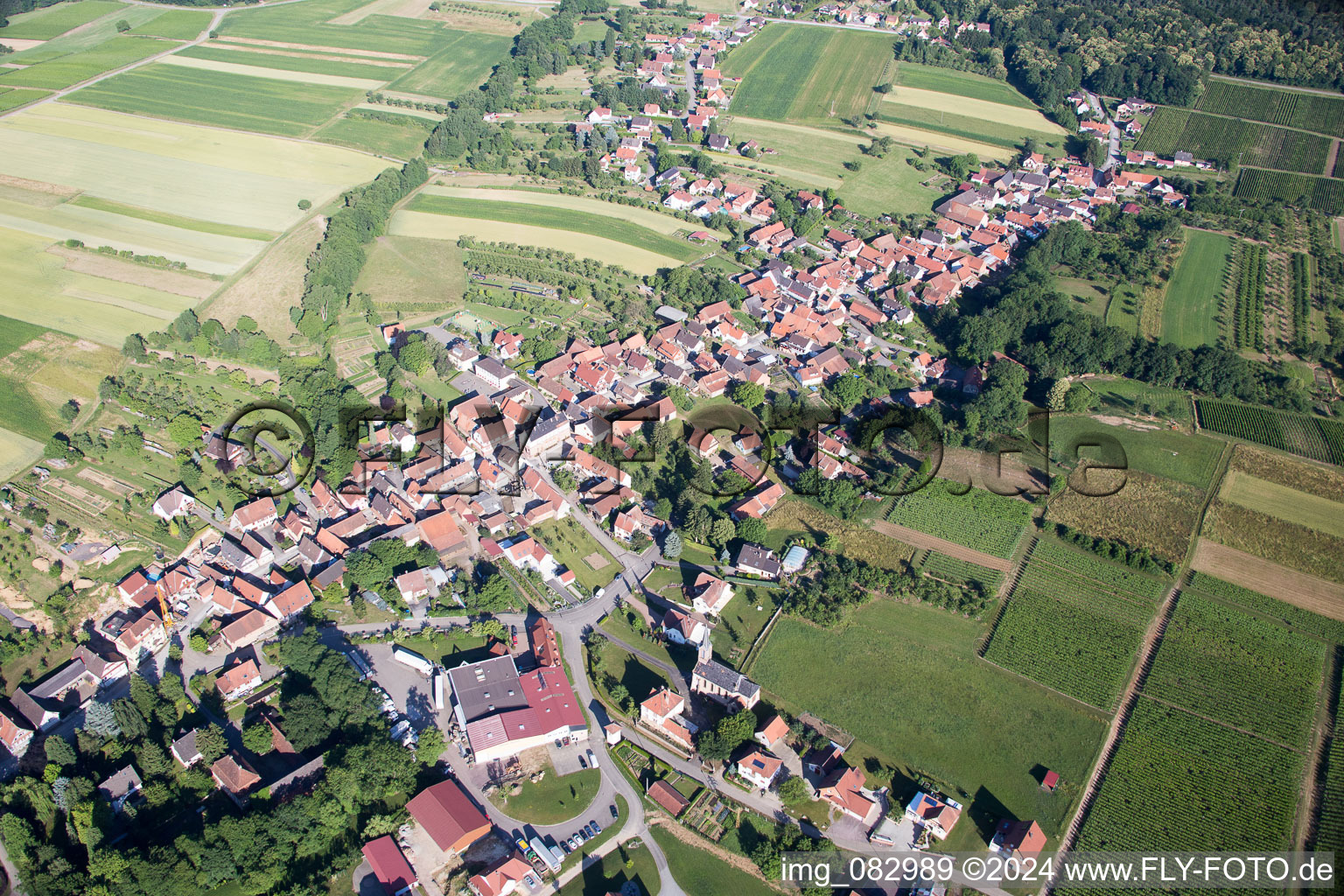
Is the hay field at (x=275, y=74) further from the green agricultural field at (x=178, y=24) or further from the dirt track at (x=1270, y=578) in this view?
the dirt track at (x=1270, y=578)

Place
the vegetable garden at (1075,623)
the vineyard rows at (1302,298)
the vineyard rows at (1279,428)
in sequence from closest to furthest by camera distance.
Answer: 1. the vegetable garden at (1075,623)
2. the vineyard rows at (1279,428)
3. the vineyard rows at (1302,298)

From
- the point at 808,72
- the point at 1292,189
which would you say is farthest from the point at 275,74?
the point at 1292,189

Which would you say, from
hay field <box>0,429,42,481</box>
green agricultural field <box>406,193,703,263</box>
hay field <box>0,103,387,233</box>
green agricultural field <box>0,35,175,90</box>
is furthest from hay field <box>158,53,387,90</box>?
hay field <box>0,429,42,481</box>

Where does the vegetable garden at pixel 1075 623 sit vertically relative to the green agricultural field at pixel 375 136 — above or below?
below

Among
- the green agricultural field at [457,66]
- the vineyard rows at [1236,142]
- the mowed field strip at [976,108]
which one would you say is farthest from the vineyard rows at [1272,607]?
the green agricultural field at [457,66]

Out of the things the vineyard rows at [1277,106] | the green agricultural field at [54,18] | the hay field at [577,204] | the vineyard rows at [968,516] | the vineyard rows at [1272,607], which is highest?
the green agricultural field at [54,18]

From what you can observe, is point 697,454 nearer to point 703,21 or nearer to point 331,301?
point 331,301

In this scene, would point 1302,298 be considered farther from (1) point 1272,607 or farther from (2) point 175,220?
(2) point 175,220

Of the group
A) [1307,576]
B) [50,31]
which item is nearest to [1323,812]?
[1307,576]

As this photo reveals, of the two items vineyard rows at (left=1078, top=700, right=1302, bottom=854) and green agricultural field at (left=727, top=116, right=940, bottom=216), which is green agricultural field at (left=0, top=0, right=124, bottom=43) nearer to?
green agricultural field at (left=727, top=116, right=940, bottom=216)
